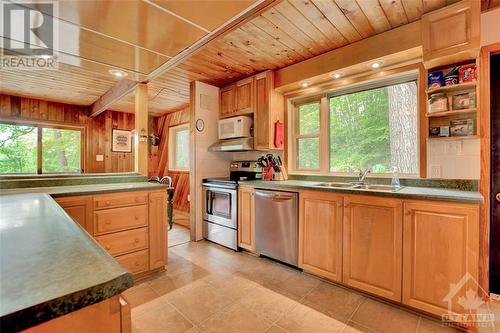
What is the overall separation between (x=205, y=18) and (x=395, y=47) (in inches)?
68.7

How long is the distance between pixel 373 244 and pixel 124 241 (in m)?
2.27

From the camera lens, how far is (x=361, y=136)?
8.97 ft

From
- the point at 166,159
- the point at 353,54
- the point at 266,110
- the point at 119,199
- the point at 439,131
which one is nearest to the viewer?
the point at 439,131

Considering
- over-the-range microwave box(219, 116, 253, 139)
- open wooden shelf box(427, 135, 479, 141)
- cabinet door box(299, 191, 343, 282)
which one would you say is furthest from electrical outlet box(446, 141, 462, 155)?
over-the-range microwave box(219, 116, 253, 139)

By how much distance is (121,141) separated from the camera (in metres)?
5.53

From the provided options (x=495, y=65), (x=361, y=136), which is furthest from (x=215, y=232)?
(x=495, y=65)

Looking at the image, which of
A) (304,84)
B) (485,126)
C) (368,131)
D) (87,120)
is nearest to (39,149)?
(87,120)

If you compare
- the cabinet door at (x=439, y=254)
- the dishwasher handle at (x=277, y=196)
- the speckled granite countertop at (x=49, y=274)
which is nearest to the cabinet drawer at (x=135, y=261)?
the dishwasher handle at (x=277, y=196)

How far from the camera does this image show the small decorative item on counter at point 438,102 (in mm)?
1974

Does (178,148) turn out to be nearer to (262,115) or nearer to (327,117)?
(262,115)

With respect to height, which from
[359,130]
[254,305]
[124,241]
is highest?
[359,130]

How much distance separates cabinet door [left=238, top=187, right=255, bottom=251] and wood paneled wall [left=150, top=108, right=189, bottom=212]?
2.35m

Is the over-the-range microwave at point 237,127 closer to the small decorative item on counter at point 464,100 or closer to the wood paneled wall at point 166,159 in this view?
the wood paneled wall at point 166,159

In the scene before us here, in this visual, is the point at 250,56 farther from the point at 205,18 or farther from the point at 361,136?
the point at 361,136
